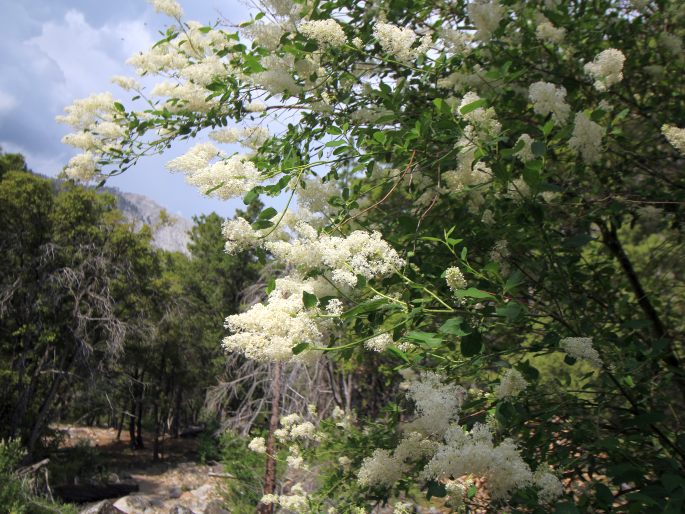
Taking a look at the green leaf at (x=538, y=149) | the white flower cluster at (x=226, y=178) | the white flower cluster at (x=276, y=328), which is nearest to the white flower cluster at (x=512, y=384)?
the white flower cluster at (x=276, y=328)

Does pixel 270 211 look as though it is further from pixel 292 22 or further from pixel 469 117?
pixel 292 22

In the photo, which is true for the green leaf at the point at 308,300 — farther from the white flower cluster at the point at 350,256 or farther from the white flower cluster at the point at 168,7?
the white flower cluster at the point at 168,7

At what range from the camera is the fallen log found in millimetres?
11914

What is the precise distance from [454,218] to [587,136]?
0.63 m

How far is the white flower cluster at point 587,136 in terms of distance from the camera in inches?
65.8

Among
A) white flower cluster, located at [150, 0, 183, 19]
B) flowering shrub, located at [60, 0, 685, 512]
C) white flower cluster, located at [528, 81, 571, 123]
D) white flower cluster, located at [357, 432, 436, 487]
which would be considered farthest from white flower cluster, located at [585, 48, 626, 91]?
white flower cluster, located at [150, 0, 183, 19]

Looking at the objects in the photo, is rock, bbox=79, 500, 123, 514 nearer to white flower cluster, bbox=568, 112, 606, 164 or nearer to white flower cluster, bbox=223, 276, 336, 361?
white flower cluster, bbox=223, 276, 336, 361

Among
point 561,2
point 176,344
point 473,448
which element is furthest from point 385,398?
point 176,344

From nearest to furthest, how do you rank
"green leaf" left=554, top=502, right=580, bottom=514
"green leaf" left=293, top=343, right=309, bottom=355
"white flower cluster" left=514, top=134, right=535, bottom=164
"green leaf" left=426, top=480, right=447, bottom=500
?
"green leaf" left=554, top=502, right=580, bottom=514 → "green leaf" left=426, top=480, right=447, bottom=500 → "green leaf" left=293, top=343, right=309, bottom=355 → "white flower cluster" left=514, top=134, right=535, bottom=164

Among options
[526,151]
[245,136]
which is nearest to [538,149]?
[526,151]

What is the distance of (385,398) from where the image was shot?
922 centimetres

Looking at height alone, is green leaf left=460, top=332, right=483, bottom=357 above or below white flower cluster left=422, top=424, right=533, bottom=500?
above

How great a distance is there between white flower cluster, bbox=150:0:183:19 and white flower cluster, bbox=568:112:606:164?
2159 mm

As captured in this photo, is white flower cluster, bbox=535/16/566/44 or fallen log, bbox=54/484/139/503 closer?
white flower cluster, bbox=535/16/566/44
